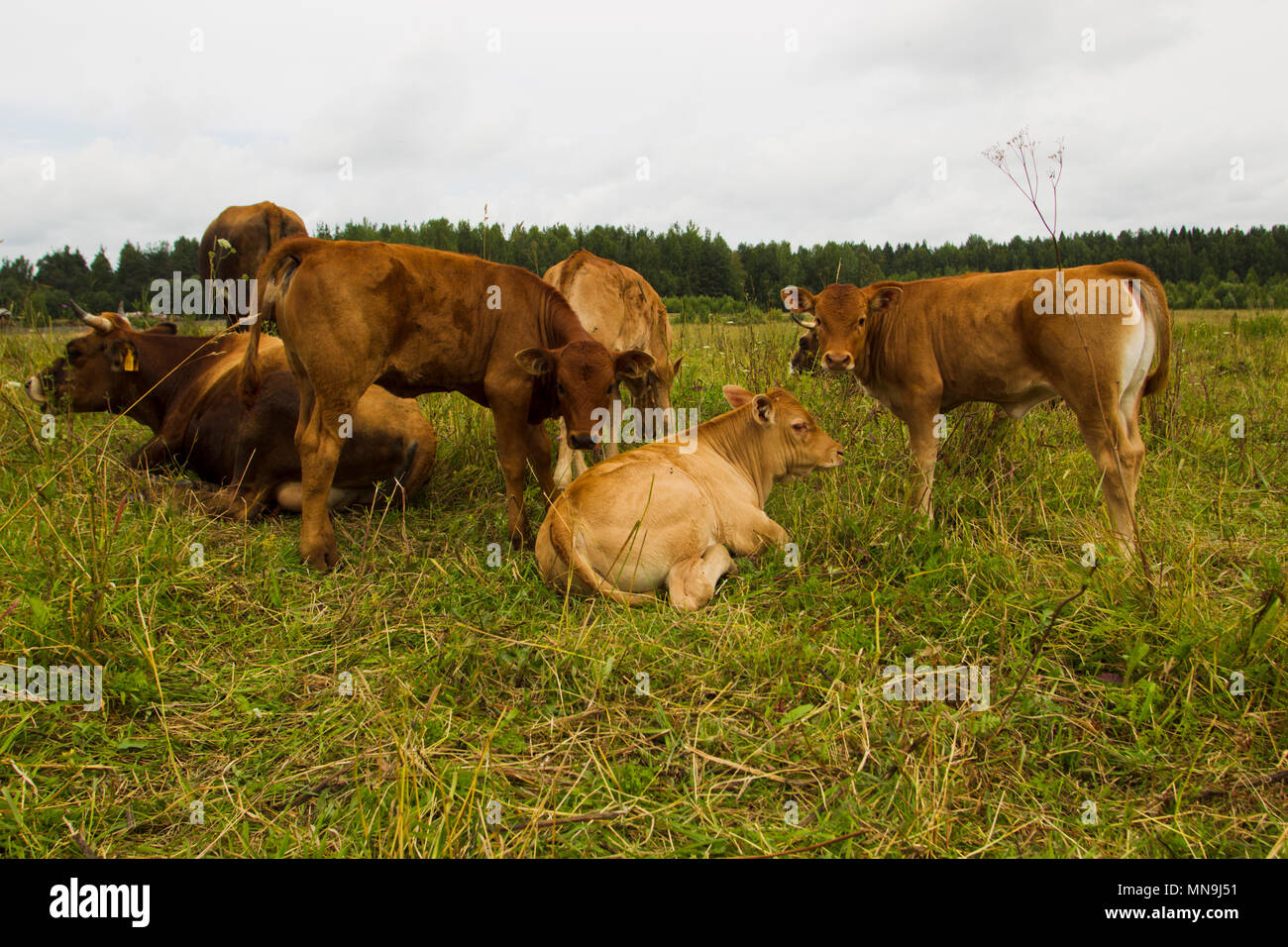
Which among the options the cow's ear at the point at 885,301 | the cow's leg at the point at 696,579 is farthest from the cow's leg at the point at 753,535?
the cow's ear at the point at 885,301

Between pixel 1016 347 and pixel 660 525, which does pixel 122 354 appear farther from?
pixel 1016 347

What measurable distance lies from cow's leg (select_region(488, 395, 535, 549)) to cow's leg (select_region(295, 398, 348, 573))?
1.00 metres

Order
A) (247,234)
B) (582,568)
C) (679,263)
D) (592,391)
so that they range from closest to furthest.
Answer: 1. (582,568)
2. (592,391)
3. (247,234)
4. (679,263)

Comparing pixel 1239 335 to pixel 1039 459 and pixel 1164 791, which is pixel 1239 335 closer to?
pixel 1039 459

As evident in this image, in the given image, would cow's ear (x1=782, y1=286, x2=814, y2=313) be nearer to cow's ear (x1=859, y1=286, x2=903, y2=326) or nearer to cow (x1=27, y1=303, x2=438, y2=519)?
cow's ear (x1=859, y1=286, x2=903, y2=326)

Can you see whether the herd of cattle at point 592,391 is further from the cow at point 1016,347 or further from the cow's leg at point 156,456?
the cow's leg at point 156,456

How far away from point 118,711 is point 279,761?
0.89m

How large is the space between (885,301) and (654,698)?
13.2 feet

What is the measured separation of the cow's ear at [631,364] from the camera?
577 cm

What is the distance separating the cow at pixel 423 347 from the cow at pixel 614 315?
1560 millimetres

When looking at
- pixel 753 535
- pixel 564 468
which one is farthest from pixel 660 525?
pixel 564 468

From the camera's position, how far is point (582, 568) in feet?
15.1

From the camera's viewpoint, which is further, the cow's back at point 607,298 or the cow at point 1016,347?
the cow's back at point 607,298

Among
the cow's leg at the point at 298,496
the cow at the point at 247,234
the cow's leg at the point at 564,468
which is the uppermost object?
the cow at the point at 247,234
